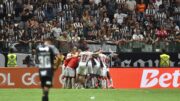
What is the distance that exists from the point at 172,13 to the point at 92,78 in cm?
991

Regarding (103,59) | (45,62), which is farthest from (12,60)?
(45,62)

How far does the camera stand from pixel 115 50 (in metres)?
28.8


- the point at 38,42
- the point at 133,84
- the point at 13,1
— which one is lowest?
the point at 133,84

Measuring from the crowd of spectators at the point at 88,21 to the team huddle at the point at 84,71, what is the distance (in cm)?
220

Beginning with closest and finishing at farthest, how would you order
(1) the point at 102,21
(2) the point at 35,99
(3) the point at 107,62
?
(2) the point at 35,99 → (3) the point at 107,62 → (1) the point at 102,21

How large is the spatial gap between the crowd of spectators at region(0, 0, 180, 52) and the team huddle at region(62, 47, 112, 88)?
7.22 feet

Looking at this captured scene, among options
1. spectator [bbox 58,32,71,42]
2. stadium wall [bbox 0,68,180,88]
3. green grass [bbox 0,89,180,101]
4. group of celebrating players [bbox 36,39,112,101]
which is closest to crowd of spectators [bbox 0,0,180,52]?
spectator [bbox 58,32,71,42]

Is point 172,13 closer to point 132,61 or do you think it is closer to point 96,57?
point 132,61

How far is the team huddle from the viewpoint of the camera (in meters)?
25.5

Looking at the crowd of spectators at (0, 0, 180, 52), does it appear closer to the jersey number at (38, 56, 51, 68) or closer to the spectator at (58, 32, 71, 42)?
the spectator at (58, 32, 71, 42)

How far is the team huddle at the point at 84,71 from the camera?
83.5ft

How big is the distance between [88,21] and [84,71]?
5746 mm

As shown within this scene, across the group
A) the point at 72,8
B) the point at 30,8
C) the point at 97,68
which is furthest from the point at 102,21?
the point at 97,68

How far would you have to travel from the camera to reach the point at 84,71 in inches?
1004
